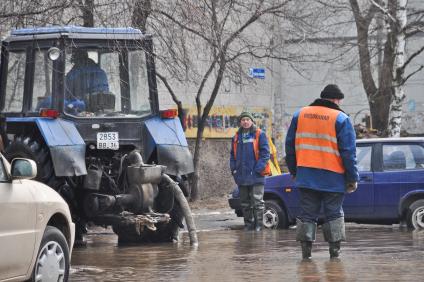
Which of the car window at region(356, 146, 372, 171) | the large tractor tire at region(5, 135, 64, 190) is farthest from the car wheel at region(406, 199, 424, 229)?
the large tractor tire at region(5, 135, 64, 190)

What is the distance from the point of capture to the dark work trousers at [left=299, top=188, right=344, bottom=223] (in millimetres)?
10766

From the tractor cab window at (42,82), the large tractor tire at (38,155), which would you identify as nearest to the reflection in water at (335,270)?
the large tractor tire at (38,155)

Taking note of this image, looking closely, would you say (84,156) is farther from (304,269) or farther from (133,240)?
(304,269)

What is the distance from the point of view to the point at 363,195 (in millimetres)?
15477

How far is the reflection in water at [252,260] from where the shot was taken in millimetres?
9555

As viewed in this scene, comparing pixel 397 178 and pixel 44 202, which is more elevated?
pixel 44 202

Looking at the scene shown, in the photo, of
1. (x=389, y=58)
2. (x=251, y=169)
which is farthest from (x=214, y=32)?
(x=389, y=58)

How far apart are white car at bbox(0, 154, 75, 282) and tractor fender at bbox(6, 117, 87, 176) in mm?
3187

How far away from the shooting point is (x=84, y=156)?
12172 millimetres

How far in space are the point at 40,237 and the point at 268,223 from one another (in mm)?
8771

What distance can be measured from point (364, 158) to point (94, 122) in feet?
16.6

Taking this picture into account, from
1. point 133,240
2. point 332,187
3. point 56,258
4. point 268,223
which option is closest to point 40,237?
point 56,258

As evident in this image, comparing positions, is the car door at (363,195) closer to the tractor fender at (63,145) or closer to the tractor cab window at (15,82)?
the tractor fender at (63,145)

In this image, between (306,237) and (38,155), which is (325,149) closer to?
(306,237)
